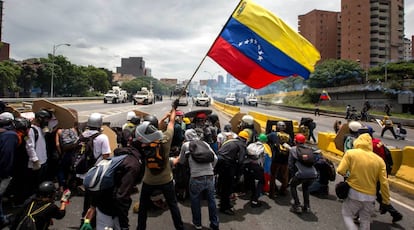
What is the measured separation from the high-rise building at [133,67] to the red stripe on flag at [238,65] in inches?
7413

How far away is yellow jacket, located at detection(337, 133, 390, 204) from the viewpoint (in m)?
3.73

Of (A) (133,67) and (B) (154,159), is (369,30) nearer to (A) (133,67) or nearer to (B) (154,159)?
(B) (154,159)

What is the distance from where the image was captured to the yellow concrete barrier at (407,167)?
683 centimetres

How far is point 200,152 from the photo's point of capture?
4.24 m

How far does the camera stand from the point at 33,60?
52.4 metres

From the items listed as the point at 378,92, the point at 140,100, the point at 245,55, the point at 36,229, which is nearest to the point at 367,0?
the point at 378,92

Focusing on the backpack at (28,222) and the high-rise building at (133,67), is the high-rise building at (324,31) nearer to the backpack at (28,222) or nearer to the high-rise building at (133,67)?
the high-rise building at (133,67)

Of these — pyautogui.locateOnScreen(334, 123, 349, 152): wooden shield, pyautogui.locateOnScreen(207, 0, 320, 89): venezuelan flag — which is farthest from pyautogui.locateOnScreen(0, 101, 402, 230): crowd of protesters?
pyautogui.locateOnScreen(334, 123, 349, 152): wooden shield

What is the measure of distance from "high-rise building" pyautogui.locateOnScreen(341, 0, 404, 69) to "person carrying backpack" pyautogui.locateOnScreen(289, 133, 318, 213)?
94406 mm

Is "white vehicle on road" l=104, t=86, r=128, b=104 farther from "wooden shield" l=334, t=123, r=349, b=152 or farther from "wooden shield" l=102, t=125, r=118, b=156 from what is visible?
"wooden shield" l=334, t=123, r=349, b=152

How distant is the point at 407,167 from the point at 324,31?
11382 centimetres

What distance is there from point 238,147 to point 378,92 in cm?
4397

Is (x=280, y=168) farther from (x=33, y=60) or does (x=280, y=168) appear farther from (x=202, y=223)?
(x=33, y=60)

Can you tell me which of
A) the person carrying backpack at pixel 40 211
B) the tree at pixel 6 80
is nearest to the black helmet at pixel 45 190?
the person carrying backpack at pixel 40 211
